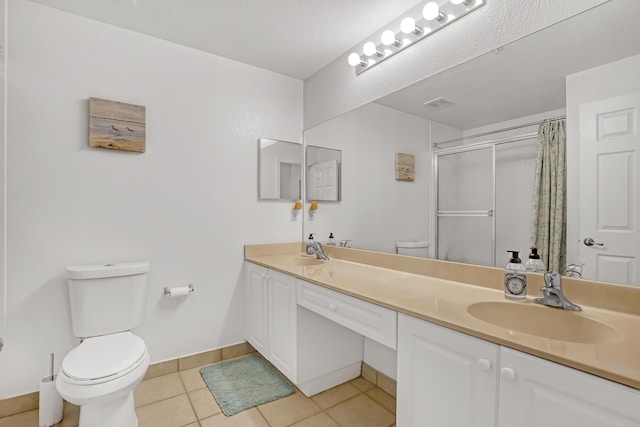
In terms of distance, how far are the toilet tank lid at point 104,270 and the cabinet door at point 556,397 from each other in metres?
1.86

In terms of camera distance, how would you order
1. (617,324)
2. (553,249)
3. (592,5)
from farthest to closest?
(553,249), (592,5), (617,324)

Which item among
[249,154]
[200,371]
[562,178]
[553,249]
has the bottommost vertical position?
[200,371]

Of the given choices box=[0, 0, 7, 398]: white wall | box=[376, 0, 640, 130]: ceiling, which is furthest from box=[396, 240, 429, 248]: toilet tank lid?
box=[0, 0, 7, 398]: white wall

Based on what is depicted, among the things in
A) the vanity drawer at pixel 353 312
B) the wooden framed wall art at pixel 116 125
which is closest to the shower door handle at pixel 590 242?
the vanity drawer at pixel 353 312

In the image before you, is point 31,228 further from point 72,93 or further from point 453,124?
point 453,124

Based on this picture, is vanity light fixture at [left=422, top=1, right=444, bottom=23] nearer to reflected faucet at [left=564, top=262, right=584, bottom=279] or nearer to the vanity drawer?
reflected faucet at [left=564, top=262, right=584, bottom=279]

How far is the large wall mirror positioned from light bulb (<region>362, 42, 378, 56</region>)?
306mm

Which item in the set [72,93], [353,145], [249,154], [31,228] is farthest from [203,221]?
[353,145]

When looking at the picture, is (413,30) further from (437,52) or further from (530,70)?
(530,70)

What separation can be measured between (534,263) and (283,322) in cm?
134

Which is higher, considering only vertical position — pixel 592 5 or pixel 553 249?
pixel 592 5

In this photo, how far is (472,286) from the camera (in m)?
1.47

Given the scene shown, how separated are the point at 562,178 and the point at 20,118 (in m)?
2.66

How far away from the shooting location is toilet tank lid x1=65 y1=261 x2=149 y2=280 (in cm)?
168
